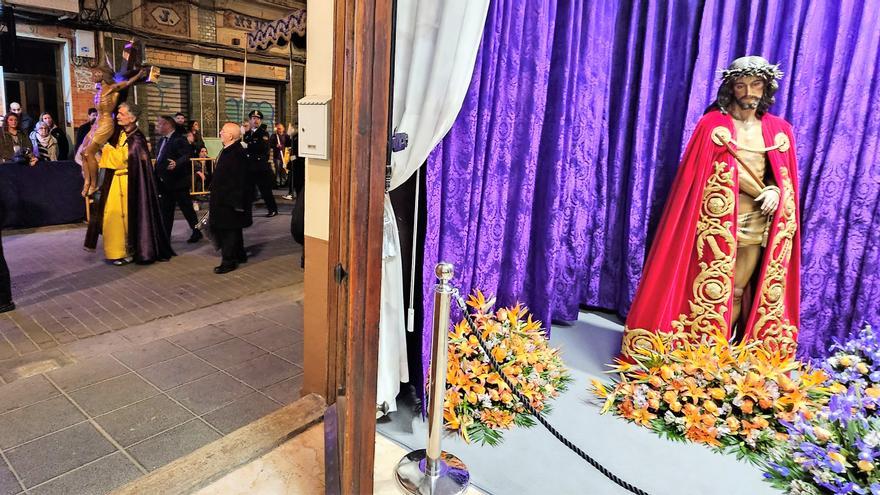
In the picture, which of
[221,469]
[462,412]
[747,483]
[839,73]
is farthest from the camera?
[839,73]

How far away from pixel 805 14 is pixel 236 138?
462 cm

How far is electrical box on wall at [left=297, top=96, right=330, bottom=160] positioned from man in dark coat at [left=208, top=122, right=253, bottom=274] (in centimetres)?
295

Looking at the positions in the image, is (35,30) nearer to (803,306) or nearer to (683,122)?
(683,122)

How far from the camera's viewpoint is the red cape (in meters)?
2.93

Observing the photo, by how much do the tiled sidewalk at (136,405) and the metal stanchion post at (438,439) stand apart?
937mm

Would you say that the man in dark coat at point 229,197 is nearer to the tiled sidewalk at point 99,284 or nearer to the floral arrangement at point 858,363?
the tiled sidewalk at point 99,284

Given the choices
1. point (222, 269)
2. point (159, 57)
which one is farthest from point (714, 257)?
point (159, 57)

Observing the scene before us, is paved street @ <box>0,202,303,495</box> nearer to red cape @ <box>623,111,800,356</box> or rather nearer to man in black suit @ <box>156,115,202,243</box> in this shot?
man in black suit @ <box>156,115,202,243</box>

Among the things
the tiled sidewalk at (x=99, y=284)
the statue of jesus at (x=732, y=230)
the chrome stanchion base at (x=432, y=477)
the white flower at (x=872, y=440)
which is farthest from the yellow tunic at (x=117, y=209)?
the white flower at (x=872, y=440)

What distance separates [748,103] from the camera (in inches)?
114

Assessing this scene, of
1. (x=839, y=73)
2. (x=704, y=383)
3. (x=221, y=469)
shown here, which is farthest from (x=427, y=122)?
(x=839, y=73)

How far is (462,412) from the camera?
2635 mm

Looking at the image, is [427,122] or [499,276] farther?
[499,276]

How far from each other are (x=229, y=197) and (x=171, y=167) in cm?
131
